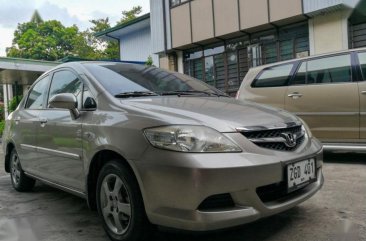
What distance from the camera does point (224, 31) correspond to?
1383cm

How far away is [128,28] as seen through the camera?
20078 mm

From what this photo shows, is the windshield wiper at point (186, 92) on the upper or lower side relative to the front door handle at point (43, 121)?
upper

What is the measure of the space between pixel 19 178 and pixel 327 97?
4.33 meters

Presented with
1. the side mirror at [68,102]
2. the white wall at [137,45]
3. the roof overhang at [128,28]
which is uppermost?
the roof overhang at [128,28]

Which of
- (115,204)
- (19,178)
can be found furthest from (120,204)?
(19,178)

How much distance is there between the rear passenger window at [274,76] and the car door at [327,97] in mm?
167

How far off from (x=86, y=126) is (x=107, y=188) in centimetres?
57

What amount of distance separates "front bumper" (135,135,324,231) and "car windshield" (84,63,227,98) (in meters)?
0.95

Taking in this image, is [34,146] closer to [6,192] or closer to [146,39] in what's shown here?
[6,192]

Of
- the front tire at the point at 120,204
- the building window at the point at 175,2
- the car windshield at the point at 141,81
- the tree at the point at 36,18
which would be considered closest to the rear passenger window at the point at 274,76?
the car windshield at the point at 141,81

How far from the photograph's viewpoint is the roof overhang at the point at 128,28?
1881 centimetres

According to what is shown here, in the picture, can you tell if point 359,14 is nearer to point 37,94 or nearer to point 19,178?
point 37,94

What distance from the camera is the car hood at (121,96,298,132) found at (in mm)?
2770

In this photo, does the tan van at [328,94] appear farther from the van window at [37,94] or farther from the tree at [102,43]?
the tree at [102,43]
